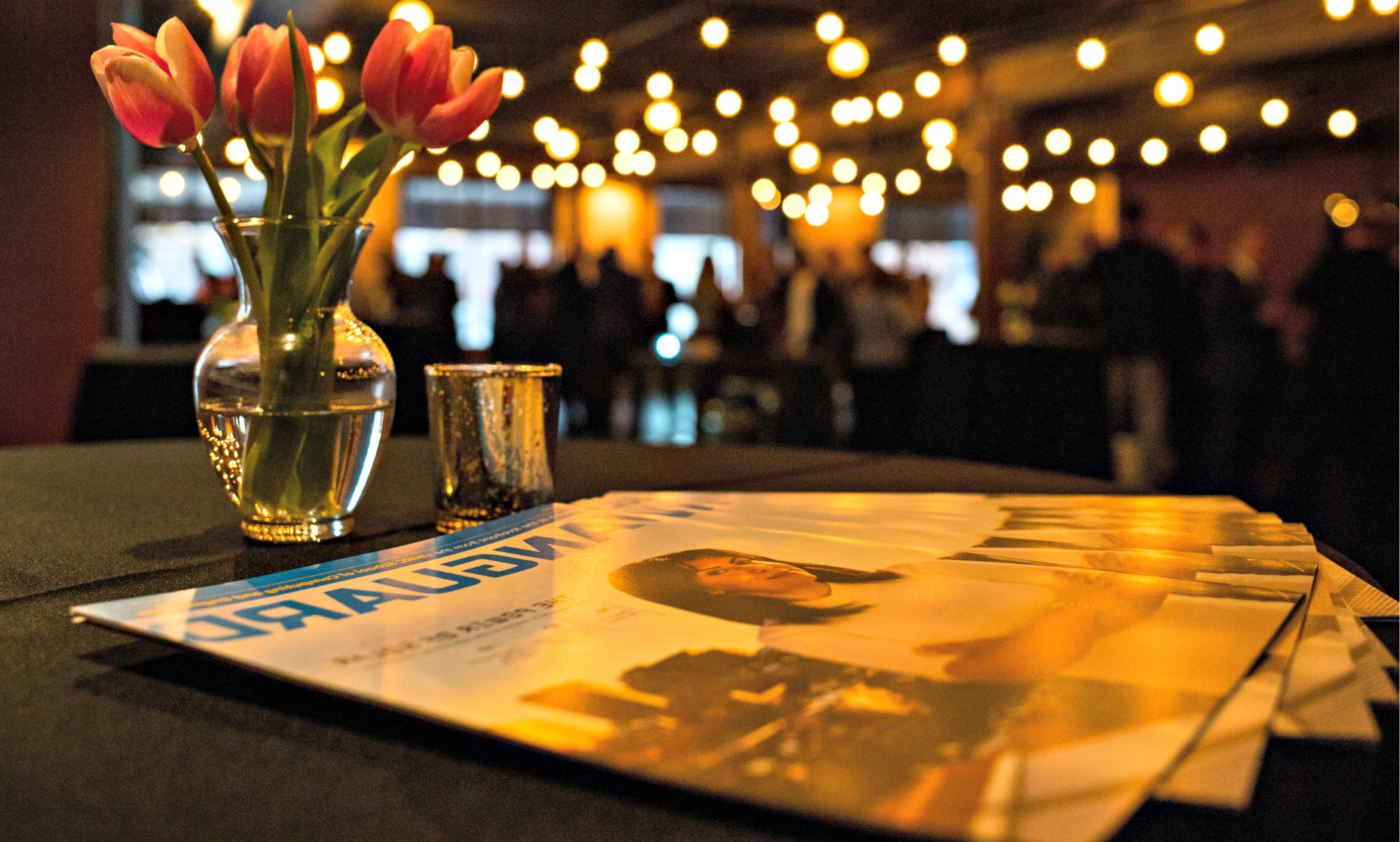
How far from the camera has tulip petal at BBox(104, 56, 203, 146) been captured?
1.81 ft

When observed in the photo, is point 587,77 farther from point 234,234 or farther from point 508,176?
point 508,176

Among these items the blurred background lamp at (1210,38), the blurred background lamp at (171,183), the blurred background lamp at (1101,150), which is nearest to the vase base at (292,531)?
the blurred background lamp at (1210,38)

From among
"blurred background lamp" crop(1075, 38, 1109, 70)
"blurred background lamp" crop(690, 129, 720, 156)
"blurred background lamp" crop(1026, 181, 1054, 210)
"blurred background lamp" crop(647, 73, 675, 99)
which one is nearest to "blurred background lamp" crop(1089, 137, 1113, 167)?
"blurred background lamp" crop(1075, 38, 1109, 70)

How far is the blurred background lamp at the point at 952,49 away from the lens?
14.1 ft

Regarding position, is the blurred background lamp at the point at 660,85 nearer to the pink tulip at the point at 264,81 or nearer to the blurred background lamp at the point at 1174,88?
the blurred background lamp at the point at 1174,88

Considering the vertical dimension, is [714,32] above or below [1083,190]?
below

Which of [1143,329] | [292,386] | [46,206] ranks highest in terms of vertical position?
[46,206]

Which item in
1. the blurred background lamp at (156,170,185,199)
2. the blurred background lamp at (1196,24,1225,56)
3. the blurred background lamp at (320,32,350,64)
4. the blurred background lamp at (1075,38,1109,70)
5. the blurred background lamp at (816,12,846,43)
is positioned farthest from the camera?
the blurred background lamp at (156,170,185,199)

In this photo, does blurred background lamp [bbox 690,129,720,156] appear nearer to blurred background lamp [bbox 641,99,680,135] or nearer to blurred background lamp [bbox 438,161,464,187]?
blurred background lamp [bbox 641,99,680,135]

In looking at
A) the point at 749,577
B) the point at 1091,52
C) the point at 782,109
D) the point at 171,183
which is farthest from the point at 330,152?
the point at 171,183

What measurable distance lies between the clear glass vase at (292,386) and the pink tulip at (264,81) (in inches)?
2.5

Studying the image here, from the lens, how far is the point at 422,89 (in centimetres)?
62

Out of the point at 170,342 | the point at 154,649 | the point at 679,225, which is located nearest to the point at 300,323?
the point at 154,649

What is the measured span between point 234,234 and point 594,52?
13.6 feet
